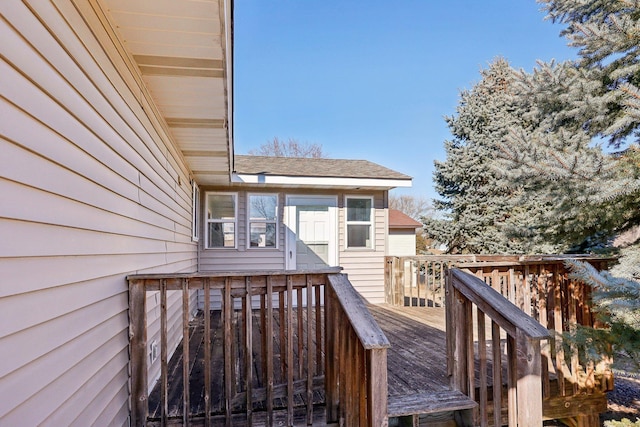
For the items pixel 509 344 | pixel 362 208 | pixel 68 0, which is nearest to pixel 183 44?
pixel 68 0

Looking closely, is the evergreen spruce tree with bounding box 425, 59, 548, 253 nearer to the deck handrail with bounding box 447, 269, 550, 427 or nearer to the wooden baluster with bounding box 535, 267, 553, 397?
the wooden baluster with bounding box 535, 267, 553, 397

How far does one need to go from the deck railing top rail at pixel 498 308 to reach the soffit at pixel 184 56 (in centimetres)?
227

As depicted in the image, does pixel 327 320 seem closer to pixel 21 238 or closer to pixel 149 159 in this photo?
pixel 21 238

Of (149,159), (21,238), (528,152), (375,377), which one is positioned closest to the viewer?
(21,238)

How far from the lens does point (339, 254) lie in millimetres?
6973

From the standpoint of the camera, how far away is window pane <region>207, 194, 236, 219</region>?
671cm

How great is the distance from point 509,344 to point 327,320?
3.81 feet

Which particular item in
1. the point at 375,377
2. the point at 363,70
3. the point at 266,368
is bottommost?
the point at 266,368

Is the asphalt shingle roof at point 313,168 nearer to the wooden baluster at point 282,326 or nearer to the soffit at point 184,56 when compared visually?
the soffit at point 184,56

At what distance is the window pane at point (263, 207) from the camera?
6762 millimetres

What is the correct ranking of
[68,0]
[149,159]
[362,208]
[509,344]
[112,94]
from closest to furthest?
[68,0]
[112,94]
[509,344]
[149,159]
[362,208]

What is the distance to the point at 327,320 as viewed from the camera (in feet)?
7.93

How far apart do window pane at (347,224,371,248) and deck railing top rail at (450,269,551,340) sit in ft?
→ 14.4

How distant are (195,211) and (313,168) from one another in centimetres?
248
